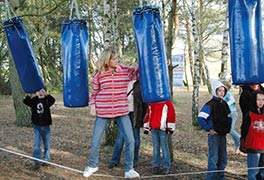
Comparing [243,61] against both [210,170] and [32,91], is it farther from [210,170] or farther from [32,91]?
[32,91]

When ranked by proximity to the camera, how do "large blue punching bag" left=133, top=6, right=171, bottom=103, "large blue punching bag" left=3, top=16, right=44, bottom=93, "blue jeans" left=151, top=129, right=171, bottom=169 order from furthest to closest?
"blue jeans" left=151, top=129, right=171, bottom=169
"large blue punching bag" left=3, top=16, right=44, bottom=93
"large blue punching bag" left=133, top=6, right=171, bottom=103

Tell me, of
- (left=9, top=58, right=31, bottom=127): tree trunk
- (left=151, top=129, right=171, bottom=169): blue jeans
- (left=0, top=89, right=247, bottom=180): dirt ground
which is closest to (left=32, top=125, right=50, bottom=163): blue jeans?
(left=0, top=89, right=247, bottom=180): dirt ground

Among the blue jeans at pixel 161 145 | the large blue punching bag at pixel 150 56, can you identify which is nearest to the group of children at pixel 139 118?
the blue jeans at pixel 161 145

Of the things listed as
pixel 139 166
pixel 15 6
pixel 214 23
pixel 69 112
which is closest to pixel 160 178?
pixel 139 166

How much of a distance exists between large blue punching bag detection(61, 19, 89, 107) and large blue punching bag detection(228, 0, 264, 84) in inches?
75.2

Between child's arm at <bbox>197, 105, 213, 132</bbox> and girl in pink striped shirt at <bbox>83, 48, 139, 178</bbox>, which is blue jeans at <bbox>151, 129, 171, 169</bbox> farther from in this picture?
girl in pink striped shirt at <bbox>83, 48, 139, 178</bbox>

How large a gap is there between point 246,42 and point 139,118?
95.4 inches

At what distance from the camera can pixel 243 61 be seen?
430 cm

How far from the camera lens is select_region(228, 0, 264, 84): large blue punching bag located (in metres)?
4.28

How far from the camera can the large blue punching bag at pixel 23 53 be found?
5.22 metres

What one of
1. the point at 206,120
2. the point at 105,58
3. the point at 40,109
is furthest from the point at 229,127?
the point at 40,109

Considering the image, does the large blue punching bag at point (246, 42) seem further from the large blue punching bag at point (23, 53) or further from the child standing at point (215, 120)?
the large blue punching bag at point (23, 53)

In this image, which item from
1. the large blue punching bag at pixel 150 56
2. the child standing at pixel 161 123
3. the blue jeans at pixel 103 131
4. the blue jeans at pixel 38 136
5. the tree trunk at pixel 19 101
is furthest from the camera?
the tree trunk at pixel 19 101

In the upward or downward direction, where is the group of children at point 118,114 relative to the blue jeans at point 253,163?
upward
